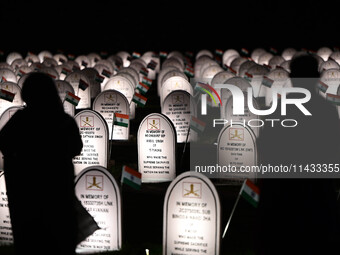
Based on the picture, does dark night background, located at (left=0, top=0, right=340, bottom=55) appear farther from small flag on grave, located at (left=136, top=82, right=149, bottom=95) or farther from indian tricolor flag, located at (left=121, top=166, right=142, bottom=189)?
indian tricolor flag, located at (left=121, top=166, right=142, bottom=189)

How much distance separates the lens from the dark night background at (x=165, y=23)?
106 feet

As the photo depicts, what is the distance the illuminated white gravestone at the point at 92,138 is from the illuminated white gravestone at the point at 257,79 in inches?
222

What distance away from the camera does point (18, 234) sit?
13.5ft

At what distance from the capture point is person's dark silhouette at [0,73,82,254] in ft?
13.1

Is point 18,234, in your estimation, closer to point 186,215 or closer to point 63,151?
point 63,151

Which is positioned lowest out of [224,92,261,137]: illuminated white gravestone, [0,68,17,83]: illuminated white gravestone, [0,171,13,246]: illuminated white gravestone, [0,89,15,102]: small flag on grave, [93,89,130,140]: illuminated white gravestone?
[0,171,13,246]: illuminated white gravestone

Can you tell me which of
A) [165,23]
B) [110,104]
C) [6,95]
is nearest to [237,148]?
[110,104]

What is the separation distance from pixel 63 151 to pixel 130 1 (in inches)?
1248

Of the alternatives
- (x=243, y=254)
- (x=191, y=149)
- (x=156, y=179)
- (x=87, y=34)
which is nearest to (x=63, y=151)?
(x=243, y=254)

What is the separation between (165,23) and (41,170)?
Answer: 30970 mm

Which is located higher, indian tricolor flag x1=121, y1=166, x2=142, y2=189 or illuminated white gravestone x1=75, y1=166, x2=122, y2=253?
indian tricolor flag x1=121, y1=166, x2=142, y2=189

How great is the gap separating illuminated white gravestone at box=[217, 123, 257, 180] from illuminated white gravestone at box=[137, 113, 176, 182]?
64cm

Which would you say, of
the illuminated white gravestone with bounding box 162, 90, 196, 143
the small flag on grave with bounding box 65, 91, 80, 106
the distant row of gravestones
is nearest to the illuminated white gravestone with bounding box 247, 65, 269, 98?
the distant row of gravestones

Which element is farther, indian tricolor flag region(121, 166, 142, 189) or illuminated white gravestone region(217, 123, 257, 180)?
illuminated white gravestone region(217, 123, 257, 180)
